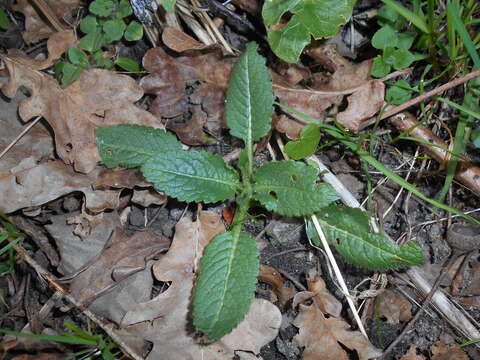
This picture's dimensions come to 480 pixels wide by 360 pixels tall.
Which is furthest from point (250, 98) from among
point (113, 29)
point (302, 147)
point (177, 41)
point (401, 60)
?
point (113, 29)

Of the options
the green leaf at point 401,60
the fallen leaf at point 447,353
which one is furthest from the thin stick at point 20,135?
the fallen leaf at point 447,353

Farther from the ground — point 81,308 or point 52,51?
point 52,51

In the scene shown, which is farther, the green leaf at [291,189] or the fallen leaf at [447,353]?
the fallen leaf at [447,353]

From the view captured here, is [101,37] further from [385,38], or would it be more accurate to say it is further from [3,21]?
[385,38]

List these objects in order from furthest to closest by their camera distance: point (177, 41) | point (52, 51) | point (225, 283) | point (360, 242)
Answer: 1. point (52, 51)
2. point (177, 41)
3. point (360, 242)
4. point (225, 283)

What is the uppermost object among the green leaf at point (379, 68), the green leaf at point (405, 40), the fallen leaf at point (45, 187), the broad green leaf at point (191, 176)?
the green leaf at point (405, 40)

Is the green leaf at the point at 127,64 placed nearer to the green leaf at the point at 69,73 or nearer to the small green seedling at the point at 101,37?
the small green seedling at the point at 101,37

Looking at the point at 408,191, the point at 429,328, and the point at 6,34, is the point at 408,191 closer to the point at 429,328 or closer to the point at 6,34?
Answer: the point at 429,328
